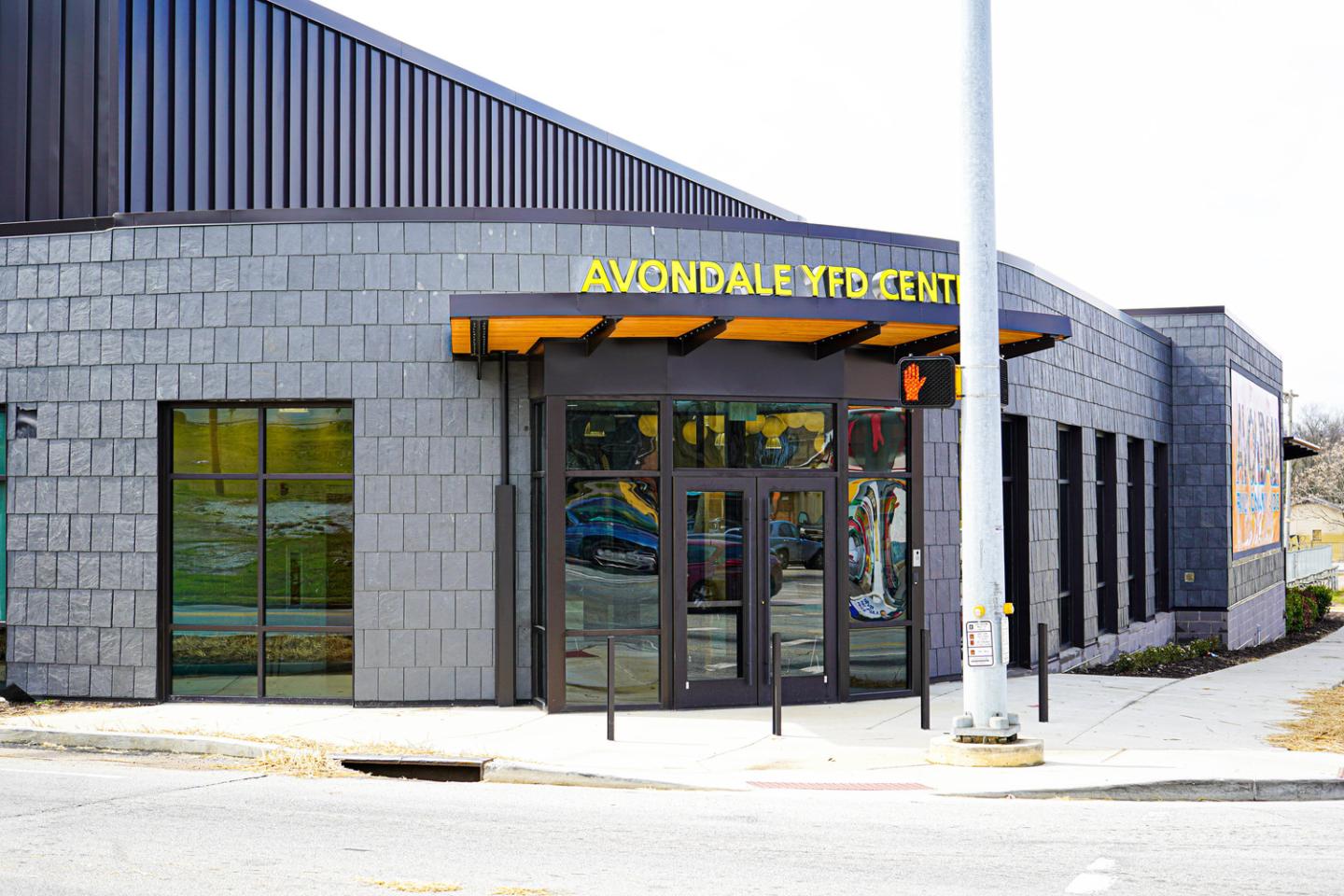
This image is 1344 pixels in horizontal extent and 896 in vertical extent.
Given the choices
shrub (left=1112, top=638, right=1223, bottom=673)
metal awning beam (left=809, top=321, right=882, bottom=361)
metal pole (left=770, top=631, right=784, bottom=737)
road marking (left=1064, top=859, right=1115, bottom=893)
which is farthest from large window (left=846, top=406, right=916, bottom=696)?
road marking (left=1064, top=859, right=1115, bottom=893)

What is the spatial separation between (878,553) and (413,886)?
858 cm

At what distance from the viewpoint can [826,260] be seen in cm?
1422

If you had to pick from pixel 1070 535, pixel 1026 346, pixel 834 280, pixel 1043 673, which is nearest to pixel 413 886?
pixel 1043 673

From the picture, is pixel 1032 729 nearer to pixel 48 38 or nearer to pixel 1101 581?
pixel 1101 581

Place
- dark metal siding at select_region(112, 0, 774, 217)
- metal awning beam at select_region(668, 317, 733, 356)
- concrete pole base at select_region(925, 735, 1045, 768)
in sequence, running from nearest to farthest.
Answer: concrete pole base at select_region(925, 735, 1045, 768)
metal awning beam at select_region(668, 317, 733, 356)
dark metal siding at select_region(112, 0, 774, 217)

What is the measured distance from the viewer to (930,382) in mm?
10602

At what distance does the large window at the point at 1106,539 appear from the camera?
21.3 meters

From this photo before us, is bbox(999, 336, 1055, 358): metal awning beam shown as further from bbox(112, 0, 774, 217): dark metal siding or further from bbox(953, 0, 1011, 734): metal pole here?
bbox(112, 0, 774, 217): dark metal siding

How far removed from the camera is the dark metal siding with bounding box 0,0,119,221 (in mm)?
16266

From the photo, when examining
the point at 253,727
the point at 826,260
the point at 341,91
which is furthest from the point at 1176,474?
the point at 253,727

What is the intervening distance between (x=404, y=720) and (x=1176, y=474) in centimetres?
1801

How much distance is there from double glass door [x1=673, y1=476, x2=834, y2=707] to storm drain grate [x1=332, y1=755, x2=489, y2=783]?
→ 3.21 m

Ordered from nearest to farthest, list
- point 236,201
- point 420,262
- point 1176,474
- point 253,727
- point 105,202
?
point 253,727, point 420,262, point 105,202, point 236,201, point 1176,474

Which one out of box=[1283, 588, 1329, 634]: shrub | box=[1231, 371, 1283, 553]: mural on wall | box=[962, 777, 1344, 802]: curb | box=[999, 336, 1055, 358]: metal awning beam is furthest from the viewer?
box=[1283, 588, 1329, 634]: shrub
